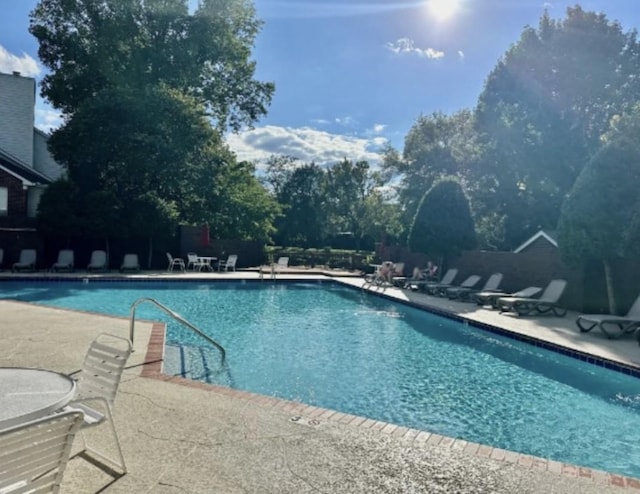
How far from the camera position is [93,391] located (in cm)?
339

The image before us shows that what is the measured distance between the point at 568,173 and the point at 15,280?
22919mm

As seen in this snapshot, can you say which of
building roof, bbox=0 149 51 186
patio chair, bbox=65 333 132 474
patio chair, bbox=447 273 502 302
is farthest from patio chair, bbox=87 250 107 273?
patio chair, bbox=65 333 132 474

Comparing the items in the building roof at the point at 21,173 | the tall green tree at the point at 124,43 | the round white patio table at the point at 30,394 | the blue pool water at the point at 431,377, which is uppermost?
the tall green tree at the point at 124,43

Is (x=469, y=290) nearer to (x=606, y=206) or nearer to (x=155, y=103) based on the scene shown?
(x=606, y=206)

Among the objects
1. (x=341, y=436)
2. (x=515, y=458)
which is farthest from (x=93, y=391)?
(x=515, y=458)

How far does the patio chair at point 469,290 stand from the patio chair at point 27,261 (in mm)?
14883

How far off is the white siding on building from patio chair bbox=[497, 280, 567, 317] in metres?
24.5

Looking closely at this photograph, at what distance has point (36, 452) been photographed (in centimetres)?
→ 195

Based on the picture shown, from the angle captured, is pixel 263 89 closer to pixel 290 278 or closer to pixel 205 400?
pixel 290 278

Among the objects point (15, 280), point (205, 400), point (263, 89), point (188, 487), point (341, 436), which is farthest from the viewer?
point (263, 89)

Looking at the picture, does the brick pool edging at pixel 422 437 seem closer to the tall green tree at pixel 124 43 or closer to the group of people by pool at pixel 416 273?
the group of people by pool at pixel 416 273

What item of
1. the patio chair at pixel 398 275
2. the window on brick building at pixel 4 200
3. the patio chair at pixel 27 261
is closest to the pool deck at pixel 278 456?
the patio chair at pixel 398 275

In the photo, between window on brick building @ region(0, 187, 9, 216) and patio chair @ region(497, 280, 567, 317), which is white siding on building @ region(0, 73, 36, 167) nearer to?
window on brick building @ region(0, 187, 9, 216)

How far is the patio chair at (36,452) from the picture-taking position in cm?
185
